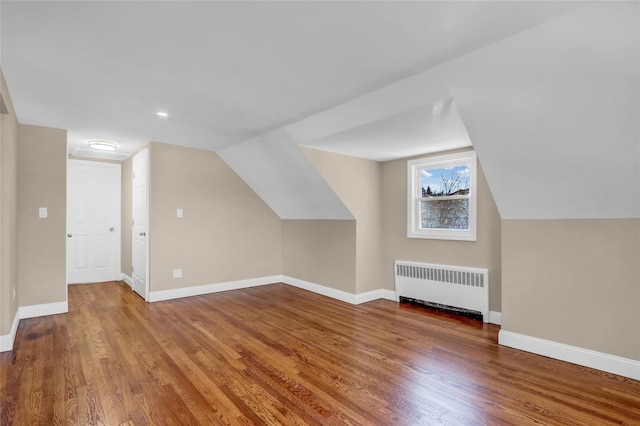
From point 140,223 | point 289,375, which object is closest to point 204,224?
point 140,223

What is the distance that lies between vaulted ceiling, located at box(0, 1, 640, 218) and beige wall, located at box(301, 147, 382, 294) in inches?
35.7

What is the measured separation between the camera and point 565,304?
2.77m

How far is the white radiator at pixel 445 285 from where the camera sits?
378 cm

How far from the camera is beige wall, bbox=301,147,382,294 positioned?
4.30 metres

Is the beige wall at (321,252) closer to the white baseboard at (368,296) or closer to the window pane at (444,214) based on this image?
the white baseboard at (368,296)

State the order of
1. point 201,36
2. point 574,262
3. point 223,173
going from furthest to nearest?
1. point 223,173
2. point 574,262
3. point 201,36

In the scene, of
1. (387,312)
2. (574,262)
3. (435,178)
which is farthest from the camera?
(435,178)

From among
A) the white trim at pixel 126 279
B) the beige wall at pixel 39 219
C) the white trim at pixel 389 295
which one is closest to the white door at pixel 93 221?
the white trim at pixel 126 279

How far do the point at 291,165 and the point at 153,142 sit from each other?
2.01 metres

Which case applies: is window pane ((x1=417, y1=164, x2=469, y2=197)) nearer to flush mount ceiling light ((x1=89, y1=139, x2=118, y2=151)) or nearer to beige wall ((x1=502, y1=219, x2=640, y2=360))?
beige wall ((x1=502, y1=219, x2=640, y2=360))

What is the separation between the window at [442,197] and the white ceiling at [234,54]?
2.29ft

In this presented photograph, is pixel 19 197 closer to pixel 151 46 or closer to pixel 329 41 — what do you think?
pixel 151 46

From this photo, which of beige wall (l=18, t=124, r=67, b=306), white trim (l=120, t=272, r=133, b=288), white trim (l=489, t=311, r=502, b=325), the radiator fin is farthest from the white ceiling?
white trim (l=120, t=272, r=133, b=288)

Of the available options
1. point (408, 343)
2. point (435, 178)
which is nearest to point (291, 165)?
point (435, 178)
